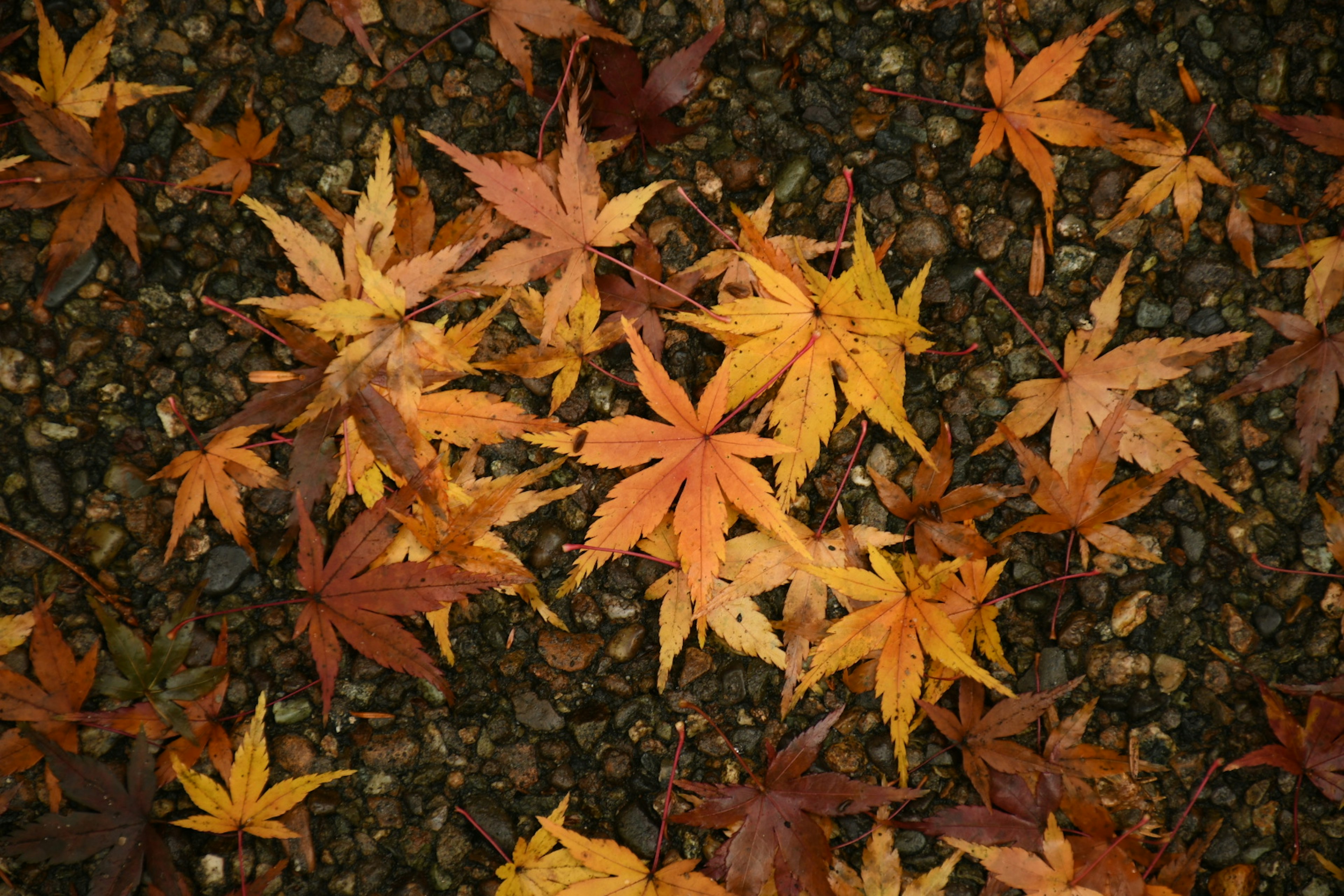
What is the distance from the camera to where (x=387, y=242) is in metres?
1.87

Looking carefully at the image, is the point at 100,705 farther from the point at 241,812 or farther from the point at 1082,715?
the point at 1082,715

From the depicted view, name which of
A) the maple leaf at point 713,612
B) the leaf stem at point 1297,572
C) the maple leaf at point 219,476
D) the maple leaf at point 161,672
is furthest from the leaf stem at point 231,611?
the leaf stem at point 1297,572

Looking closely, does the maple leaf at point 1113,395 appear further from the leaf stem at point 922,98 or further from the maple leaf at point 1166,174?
the leaf stem at point 922,98

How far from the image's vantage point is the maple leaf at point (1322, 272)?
2047 millimetres

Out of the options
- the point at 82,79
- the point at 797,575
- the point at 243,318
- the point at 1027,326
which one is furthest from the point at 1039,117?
the point at 82,79

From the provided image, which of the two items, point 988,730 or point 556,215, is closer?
point 556,215

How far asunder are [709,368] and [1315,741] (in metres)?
1.95

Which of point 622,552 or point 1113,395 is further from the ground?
point 1113,395

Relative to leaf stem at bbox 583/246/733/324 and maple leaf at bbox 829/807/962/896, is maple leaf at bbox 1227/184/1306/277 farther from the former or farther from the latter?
maple leaf at bbox 829/807/962/896

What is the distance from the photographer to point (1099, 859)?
1.94 meters

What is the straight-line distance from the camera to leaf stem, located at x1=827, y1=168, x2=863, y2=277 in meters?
1.93

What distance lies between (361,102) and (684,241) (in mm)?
976

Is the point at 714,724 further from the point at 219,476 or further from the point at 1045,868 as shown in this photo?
the point at 219,476

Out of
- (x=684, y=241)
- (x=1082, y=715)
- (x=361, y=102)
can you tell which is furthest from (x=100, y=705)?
(x=1082, y=715)
